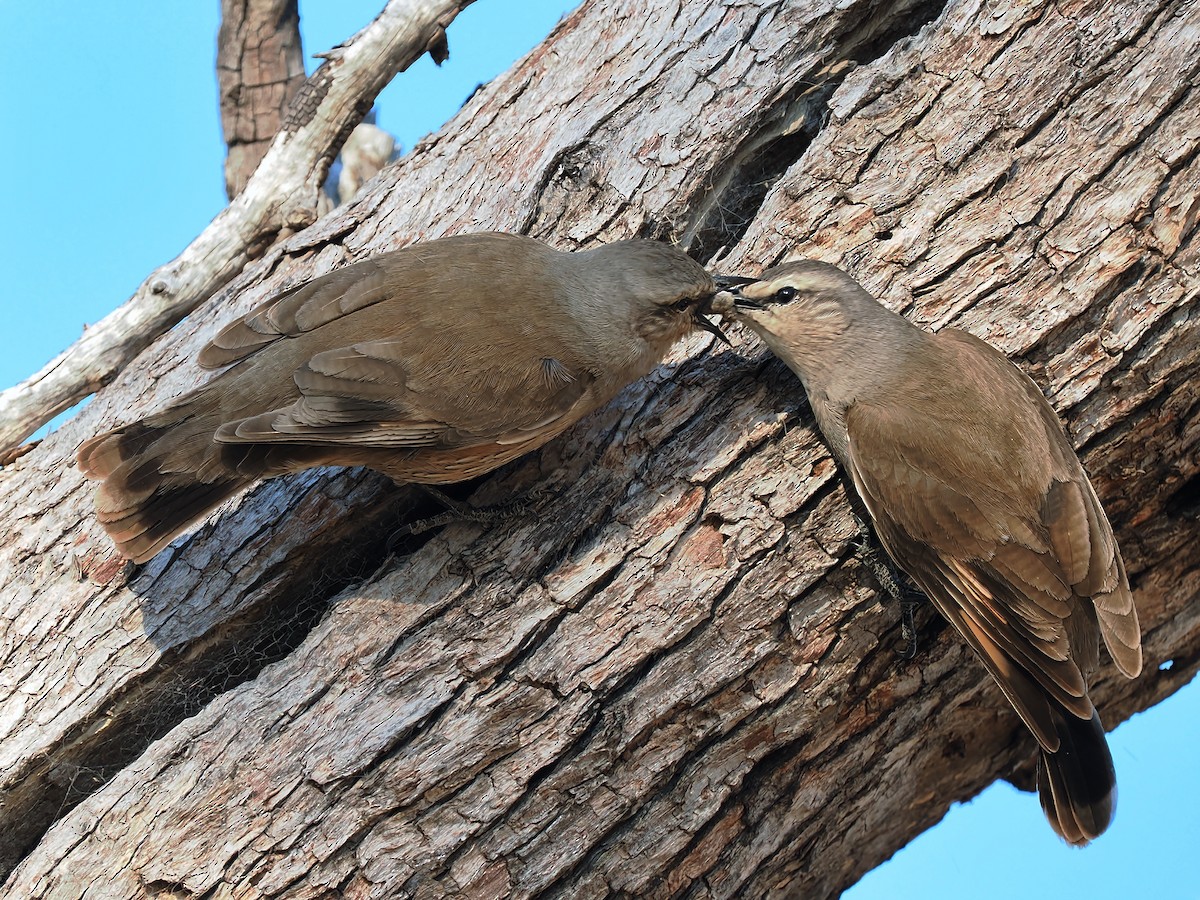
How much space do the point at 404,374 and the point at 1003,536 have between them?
1.78 meters

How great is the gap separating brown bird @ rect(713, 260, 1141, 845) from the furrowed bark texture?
402 cm

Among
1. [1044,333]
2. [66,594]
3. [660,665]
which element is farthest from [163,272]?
[1044,333]

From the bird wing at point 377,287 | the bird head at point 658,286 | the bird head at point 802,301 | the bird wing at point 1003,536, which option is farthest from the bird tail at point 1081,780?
the bird wing at point 377,287

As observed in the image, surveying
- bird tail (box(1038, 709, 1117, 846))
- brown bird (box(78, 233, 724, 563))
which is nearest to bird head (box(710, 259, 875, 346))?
brown bird (box(78, 233, 724, 563))

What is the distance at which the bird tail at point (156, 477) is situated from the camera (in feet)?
10.1

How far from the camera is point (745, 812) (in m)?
3.37

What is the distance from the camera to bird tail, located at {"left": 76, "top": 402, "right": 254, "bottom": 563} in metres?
3.07

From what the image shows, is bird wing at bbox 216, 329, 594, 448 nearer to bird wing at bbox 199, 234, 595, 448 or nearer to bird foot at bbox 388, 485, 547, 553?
bird wing at bbox 199, 234, 595, 448

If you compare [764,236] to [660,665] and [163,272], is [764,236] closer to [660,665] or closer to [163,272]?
[660,665]

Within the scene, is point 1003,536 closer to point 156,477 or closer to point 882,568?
point 882,568

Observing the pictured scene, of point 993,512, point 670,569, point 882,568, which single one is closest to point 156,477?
point 670,569

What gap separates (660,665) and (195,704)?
1667mm

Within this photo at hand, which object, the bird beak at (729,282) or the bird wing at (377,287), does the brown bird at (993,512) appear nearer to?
the bird beak at (729,282)

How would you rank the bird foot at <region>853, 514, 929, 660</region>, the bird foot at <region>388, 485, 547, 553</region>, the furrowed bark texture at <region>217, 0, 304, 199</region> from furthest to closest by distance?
the furrowed bark texture at <region>217, 0, 304, 199</region> → the bird foot at <region>388, 485, 547, 553</region> → the bird foot at <region>853, 514, 929, 660</region>
